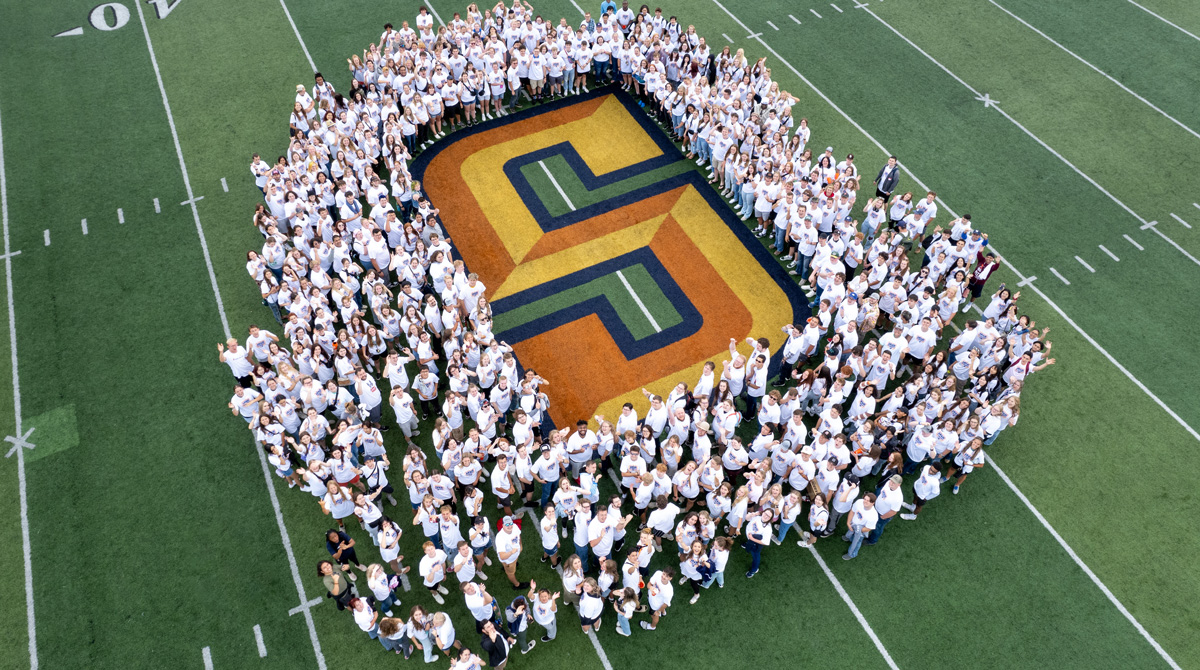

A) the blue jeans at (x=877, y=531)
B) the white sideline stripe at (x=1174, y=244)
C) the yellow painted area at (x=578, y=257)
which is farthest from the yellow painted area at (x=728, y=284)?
the white sideline stripe at (x=1174, y=244)

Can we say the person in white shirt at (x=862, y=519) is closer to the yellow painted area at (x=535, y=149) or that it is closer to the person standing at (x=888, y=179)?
the person standing at (x=888, y=179)

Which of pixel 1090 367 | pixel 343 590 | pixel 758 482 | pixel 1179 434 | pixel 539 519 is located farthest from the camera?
pixel 1090 367

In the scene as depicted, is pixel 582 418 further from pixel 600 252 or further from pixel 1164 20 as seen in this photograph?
pixel 1164 20

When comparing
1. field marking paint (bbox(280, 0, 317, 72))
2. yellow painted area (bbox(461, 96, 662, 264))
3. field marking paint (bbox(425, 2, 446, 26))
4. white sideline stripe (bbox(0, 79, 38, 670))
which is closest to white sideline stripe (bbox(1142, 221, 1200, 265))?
yellow painted area (bbox(461, 96, 662, 264))

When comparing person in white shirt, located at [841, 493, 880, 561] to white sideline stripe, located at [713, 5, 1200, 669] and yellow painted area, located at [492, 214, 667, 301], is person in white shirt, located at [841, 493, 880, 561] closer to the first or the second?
white sideline stripe, located at [713, 5, 1200, 669]

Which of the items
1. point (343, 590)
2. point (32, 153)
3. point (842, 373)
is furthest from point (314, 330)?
point (32, 153)

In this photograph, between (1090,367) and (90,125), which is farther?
(90,125)

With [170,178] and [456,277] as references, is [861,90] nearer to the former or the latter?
[456,277]
